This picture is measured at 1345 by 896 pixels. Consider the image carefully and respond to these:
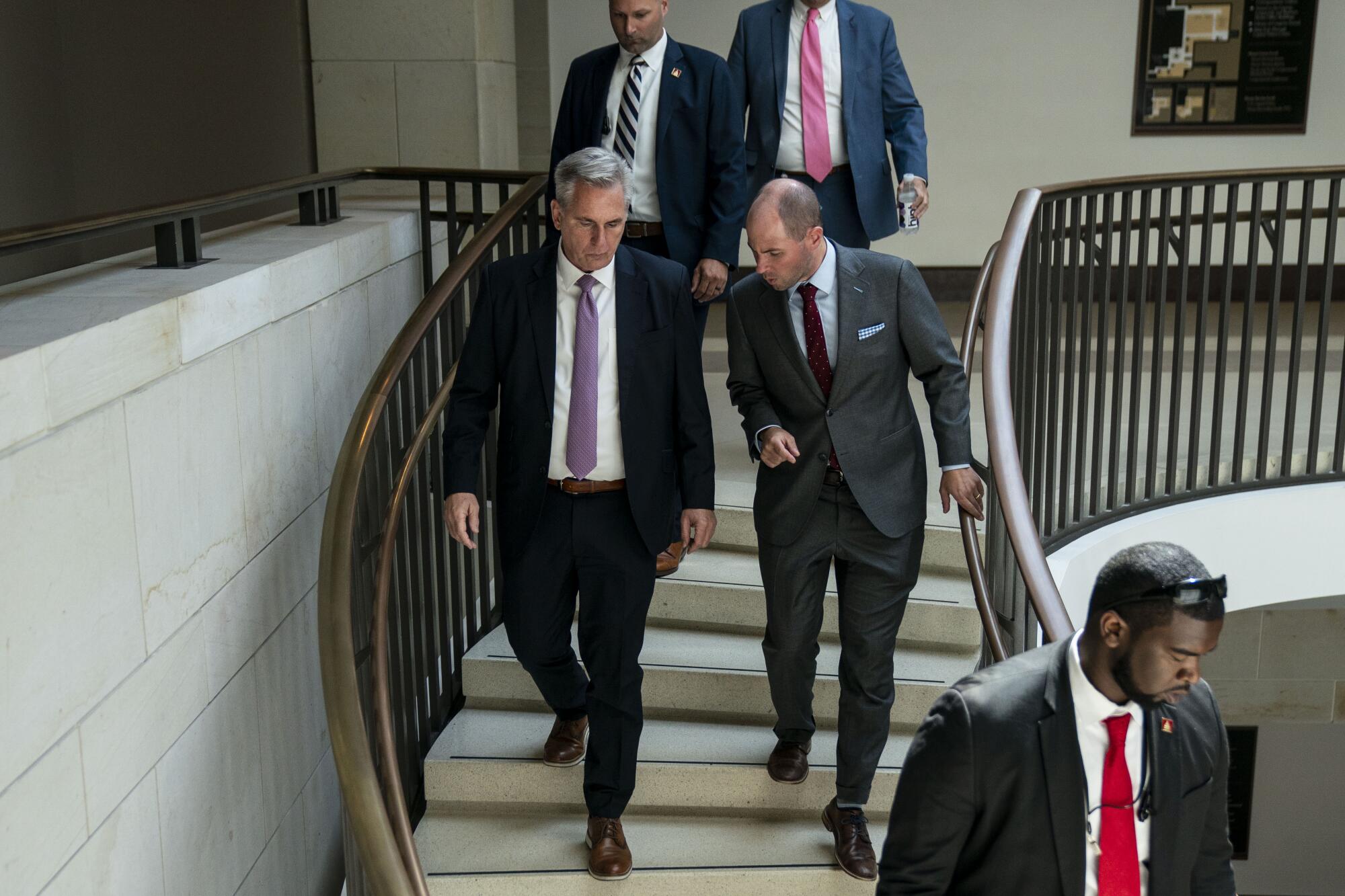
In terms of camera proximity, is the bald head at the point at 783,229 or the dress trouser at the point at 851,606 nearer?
the bald head at the point at 783,229

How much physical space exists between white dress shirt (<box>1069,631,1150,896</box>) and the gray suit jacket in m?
1.30

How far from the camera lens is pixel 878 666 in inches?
130

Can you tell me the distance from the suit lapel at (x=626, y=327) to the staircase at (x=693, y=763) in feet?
3.91

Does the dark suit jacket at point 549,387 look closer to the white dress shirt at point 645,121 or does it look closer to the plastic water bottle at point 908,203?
the white dress shirt at point 645,121

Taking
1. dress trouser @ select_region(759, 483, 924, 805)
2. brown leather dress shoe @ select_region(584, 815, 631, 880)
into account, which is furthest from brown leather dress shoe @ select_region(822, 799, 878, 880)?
brown leather dress shoe @ select_region(584, 815, 631, 880)

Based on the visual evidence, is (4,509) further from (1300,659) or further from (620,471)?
(1300,659)

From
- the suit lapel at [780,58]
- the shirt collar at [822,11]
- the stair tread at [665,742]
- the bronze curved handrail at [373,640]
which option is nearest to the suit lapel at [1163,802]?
the bronze curved handrail at [373,640]

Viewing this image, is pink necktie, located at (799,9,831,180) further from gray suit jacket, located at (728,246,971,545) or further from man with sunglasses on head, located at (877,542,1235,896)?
man with sunglasses on head, located at (877,542,1235,896)

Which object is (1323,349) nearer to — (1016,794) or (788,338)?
(788,338)

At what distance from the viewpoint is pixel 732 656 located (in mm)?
4184

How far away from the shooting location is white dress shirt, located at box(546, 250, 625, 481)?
3.19m

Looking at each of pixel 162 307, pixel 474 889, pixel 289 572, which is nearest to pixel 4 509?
pixel 162 307

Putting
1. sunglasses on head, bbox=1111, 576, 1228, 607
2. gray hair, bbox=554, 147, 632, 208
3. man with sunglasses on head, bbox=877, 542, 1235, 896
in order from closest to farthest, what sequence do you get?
sunglasses on head, bbox=1111, 576, 1228, 607 → man with sunglasses on head, bbox=877, 542, 1235, 896 → gray hair, bbox=554, 147, 632, 208

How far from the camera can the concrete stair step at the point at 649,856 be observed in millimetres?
3533
